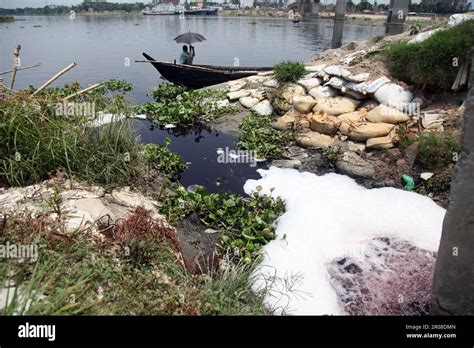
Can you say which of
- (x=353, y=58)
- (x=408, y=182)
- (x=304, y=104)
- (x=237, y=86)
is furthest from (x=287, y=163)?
(x=237, y=86)

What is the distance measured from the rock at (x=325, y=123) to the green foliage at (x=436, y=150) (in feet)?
6.47

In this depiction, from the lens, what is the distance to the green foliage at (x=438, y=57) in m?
7.44

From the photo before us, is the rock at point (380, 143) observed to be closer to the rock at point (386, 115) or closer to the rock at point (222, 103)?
the rock at point (386, 115)

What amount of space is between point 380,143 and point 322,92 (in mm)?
2610

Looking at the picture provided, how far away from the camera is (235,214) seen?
5.52m

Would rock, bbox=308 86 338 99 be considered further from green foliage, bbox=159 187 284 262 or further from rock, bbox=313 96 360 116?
green foliage, bbox=159 187 284 262

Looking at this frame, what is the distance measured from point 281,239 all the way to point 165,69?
9.18 m

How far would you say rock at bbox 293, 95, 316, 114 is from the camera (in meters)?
8.99

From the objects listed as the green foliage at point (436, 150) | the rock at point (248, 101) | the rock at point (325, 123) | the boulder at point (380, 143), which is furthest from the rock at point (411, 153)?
the rock at point (248, 101)

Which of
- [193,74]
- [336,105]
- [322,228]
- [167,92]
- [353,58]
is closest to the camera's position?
[322,228]

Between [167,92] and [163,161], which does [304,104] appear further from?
[167,92]

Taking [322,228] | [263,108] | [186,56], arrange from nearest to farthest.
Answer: [322,228] < [263,108] < [186,56]

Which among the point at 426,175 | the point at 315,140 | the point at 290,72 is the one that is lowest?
the point at 426,175

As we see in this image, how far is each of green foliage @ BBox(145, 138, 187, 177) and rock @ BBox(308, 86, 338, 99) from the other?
4254mm
